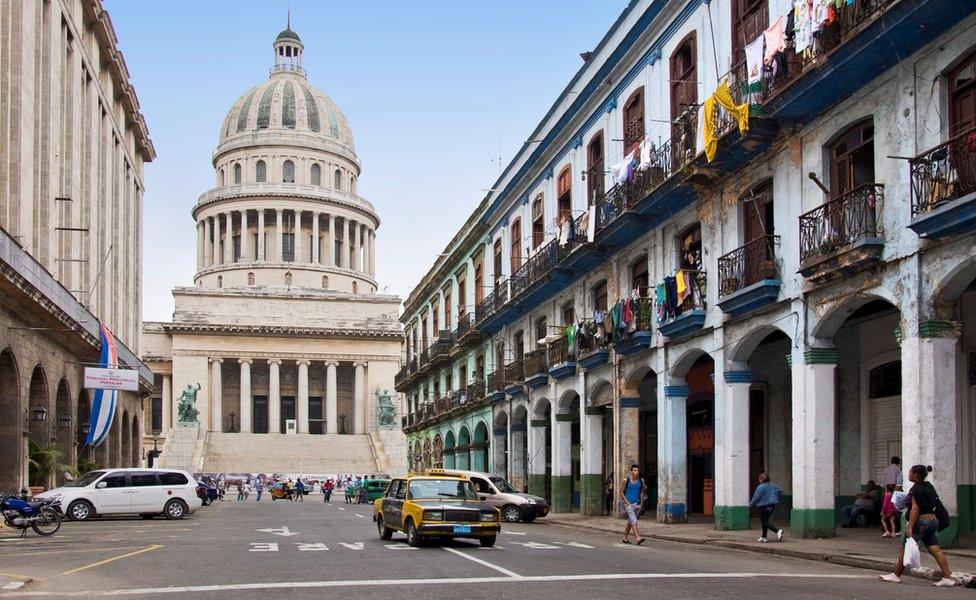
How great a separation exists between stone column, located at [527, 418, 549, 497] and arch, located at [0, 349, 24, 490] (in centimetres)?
1695

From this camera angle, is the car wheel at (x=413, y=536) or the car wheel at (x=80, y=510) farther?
the car wheel at (x=80, y=510)

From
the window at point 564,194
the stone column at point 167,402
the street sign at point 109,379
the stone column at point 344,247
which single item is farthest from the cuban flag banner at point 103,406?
the stone column at point 344,247

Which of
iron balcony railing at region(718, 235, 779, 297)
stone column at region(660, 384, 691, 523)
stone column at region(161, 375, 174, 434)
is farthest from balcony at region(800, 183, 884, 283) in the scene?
stone column at region(161, 375, 174, 434)

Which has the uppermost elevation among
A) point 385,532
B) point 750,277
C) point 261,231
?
point 261,231

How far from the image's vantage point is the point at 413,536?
2058 centimetres

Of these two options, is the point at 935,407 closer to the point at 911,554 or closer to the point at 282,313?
the point at 911,554

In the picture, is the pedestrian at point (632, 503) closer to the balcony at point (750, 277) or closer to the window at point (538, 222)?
the balcony at point (750, 277)

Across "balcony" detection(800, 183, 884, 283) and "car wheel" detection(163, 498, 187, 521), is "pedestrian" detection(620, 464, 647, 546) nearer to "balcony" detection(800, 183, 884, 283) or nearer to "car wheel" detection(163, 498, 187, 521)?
"balcony" detection(800, 183, 884, 283)

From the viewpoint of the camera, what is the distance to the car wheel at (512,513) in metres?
34.3

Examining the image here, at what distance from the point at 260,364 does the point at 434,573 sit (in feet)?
301

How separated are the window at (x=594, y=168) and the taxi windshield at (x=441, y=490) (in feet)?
42.8

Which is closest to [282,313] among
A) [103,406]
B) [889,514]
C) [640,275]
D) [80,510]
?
[103,406]

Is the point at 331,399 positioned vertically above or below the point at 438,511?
above

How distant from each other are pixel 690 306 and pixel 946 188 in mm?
10455
